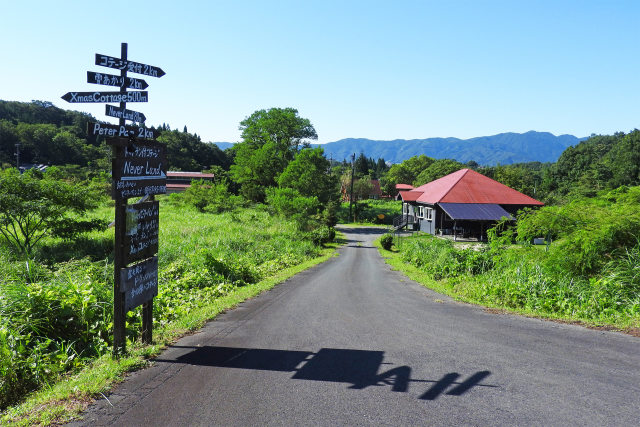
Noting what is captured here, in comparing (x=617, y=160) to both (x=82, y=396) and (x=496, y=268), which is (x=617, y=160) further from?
(x=82, y=396)

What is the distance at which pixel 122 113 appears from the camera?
5.29m

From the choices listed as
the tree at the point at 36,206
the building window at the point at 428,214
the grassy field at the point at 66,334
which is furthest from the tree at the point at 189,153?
the grassy field at the point at 66,334

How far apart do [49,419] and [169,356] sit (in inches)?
66.3

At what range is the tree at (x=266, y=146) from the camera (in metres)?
51.5

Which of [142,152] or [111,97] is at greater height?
[111,97]

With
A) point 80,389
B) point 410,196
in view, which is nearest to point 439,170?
point 410,196

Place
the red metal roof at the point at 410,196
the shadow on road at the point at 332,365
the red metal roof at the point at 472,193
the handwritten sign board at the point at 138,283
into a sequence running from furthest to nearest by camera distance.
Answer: the red metal roof at the point at 410,196 < the red metal roof at the point at 472,193 < the handwritten sign board at the point at 138,283 < the shadow on road at the point at 332,365

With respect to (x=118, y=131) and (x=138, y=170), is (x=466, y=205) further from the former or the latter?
(x=118, y=131)

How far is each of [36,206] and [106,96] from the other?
1671cm

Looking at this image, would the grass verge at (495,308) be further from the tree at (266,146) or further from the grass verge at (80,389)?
the tree at (266,146)

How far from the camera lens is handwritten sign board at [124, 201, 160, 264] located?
4898 millimetres

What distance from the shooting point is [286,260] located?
20016 millimetres

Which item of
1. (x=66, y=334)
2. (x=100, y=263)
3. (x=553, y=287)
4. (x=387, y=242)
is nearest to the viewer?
(x=66, y=334)

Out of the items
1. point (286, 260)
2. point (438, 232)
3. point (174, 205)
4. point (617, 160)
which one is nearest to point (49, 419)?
point (286, 260)
